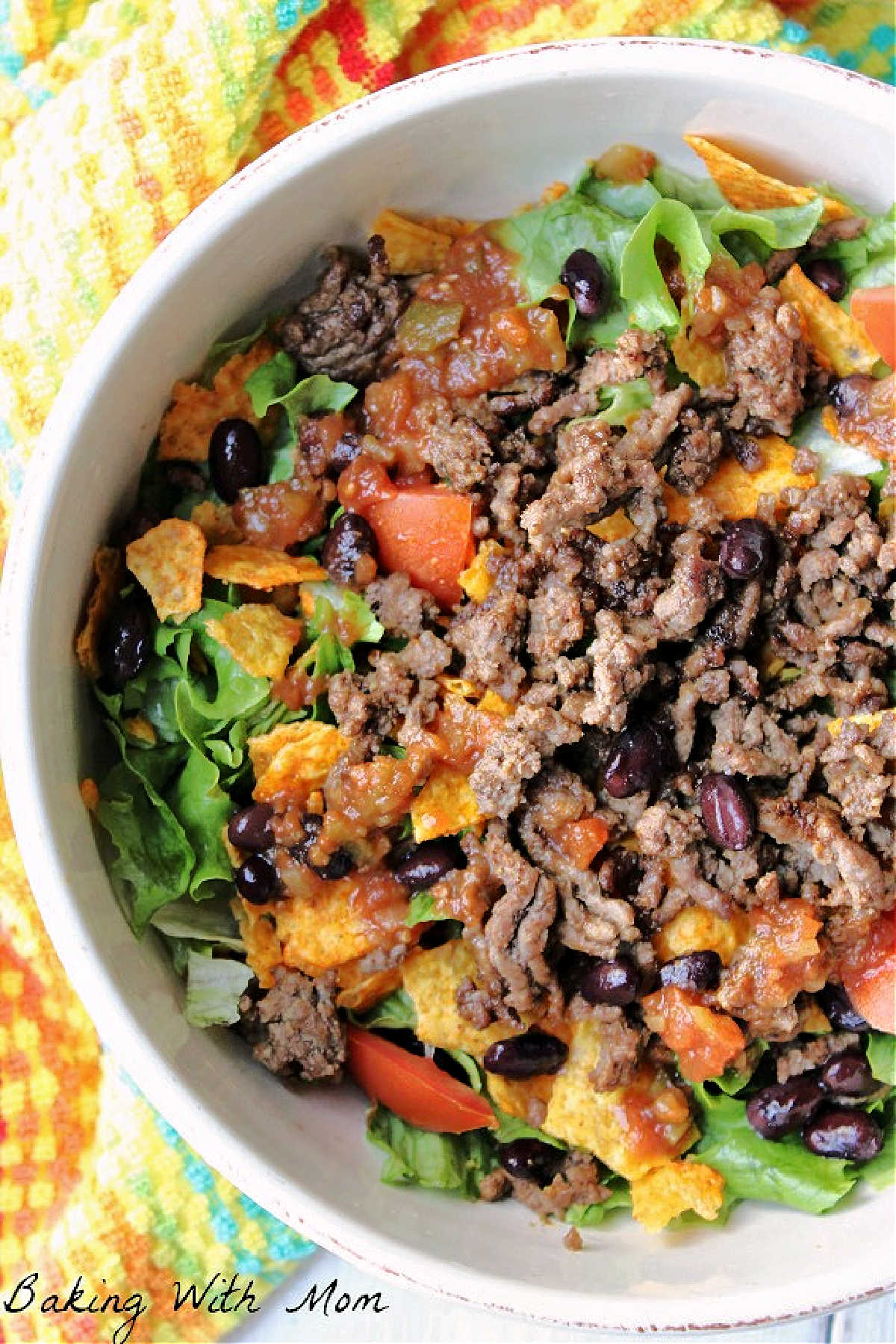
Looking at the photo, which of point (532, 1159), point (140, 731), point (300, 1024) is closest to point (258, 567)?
point (140, 731)

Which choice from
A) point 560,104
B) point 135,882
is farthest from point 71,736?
point 560,104

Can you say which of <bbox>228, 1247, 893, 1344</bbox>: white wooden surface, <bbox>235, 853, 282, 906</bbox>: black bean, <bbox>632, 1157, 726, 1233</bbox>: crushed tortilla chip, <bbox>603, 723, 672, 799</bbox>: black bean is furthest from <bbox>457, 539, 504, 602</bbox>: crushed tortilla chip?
<bbox>228, 1247, 893, 1344</bbox>: white wooden surface

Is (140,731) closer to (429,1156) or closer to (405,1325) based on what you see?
(429,1156)

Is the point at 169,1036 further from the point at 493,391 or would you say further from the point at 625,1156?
the point at 493,391

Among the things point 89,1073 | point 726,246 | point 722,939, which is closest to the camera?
point 722,939

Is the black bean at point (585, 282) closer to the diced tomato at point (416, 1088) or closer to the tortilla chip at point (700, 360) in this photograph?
the tortilla chip at point (700, 360)
